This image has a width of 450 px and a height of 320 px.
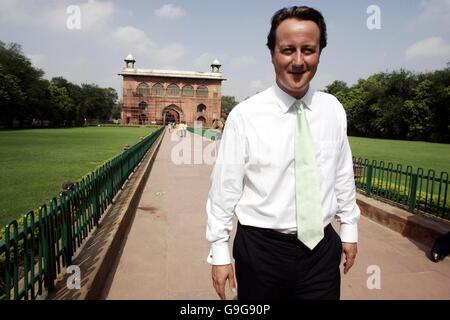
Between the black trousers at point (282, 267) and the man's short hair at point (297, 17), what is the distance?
983mm

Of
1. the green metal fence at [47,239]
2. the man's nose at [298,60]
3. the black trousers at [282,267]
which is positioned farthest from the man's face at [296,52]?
the green metal fence at [47,239]

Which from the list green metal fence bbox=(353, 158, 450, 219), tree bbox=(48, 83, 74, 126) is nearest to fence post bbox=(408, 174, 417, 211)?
green metal fence bbox=(353, 158, 450, 219)

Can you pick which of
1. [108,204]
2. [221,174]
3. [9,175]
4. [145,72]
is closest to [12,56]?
[145,72]

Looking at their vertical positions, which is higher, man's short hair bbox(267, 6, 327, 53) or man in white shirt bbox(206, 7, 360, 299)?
man's short hair bbox(267, 6, 327, 53)

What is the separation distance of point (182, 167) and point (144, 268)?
8.59 meters

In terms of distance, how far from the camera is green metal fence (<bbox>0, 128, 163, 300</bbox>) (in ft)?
8.07

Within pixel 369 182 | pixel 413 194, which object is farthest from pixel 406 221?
pixel 369 182

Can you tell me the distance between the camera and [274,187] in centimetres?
176

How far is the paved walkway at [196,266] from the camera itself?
3377 millimetres

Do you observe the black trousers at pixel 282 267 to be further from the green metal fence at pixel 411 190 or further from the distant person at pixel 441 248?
the green metal fence at pixel 411 190

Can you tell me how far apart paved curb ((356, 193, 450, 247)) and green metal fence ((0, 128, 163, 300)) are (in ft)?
14.3

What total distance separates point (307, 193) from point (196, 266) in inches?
100.0

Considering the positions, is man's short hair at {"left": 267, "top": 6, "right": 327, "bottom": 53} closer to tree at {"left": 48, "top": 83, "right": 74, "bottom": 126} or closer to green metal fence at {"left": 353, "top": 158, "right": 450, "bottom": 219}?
green metal fence at {"left": 353, "top": 158, "right": 450, "bottom": 219}
